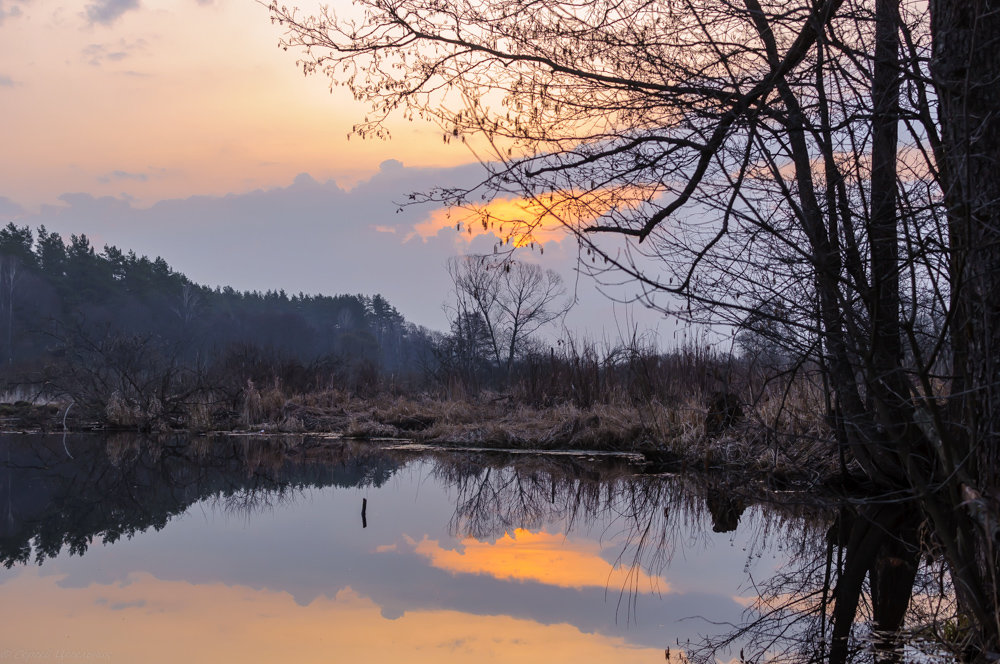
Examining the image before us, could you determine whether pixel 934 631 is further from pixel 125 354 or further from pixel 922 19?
pixel 125 354

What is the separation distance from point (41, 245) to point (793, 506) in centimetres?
5215

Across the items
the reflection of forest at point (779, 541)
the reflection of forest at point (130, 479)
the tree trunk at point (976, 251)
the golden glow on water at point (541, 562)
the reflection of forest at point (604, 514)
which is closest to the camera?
the tree trunk at point (976, 251)

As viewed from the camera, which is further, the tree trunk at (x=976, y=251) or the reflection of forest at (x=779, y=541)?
the reflection of forest at (x=779, y=541)

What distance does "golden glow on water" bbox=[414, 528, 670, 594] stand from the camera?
17.9 feet

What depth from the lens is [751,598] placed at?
5070mm

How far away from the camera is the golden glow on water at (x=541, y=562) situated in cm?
546

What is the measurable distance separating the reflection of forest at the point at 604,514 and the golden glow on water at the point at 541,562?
116 mm

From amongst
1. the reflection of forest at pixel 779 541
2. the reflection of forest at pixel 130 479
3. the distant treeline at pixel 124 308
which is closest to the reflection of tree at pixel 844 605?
the reflection of forest at pixel 779 541

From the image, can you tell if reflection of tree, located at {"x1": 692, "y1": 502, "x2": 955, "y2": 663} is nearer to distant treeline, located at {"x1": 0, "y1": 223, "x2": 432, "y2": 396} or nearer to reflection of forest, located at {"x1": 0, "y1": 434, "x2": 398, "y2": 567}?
reflection of forest, located at {"x1": 0, "y1": 434, "x2": 398, "y2": 567}

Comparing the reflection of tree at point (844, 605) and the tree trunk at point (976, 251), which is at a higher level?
the tree trunk at point (976, 251)

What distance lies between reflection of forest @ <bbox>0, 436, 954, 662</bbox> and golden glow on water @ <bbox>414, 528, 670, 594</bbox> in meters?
0.12

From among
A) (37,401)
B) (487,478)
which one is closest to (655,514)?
(487,478)

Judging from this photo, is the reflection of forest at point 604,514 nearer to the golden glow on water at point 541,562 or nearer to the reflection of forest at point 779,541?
the reflection of forest at point 779,541

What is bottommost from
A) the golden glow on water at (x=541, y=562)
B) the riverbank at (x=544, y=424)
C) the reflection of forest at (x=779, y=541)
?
the golden glow on water at (x=541, y=562)
